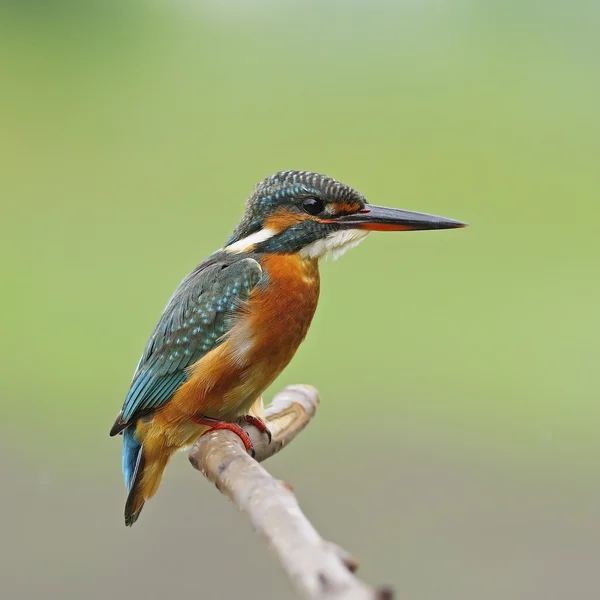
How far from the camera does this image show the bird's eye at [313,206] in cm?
168

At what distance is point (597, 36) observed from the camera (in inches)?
216

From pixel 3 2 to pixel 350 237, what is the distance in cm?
424

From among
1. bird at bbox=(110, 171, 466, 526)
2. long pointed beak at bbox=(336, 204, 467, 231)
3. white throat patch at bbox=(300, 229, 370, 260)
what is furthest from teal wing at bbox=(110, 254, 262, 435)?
long pointed beak at bbox=(336, 204, 467, 231)

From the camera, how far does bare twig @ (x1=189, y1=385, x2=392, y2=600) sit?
Answer: 0.73 m

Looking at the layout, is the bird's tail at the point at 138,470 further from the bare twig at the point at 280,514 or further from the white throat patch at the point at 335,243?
the white throat patch at the point at 335,243

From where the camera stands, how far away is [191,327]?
5.84 ft

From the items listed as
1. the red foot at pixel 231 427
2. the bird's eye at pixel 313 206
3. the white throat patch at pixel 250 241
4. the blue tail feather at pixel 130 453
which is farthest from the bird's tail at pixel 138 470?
the bird's eye at pixel 313 206

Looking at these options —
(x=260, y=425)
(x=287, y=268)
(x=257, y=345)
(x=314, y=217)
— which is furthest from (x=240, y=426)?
(x=314, y=217)

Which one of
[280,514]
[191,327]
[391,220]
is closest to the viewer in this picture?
[280,514]

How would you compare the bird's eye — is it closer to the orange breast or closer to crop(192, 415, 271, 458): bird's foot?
the orange breast

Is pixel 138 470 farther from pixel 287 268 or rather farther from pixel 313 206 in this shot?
pixel 313 206

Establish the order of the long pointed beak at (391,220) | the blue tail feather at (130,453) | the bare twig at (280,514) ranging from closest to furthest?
the bare twig at (280,514), the long pointed beak at (391,220), the blue tail feather at (130,453)

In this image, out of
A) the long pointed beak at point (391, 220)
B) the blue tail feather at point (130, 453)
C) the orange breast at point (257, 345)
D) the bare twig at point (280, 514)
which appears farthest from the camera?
the blue tail feather at point (130, 453)

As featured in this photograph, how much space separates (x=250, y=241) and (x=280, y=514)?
0.90m
